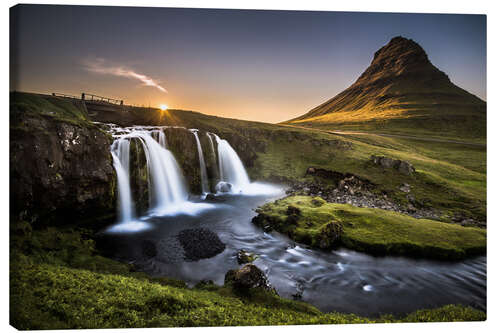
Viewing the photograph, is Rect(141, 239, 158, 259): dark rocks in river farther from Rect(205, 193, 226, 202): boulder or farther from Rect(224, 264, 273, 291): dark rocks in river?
Rect(205, 193, 226, 202): boulder

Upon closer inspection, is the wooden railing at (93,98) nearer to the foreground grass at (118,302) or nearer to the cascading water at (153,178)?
the cascading water at (153,178)

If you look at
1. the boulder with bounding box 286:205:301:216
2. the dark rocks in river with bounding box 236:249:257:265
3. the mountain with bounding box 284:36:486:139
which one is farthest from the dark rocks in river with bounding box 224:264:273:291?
the mountain with bounding box 284:36:486:139

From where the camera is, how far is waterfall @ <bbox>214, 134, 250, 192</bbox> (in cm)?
1318

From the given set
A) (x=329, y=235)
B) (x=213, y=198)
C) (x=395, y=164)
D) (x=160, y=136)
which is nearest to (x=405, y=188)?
(x=395, y=164)

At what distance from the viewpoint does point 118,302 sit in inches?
173

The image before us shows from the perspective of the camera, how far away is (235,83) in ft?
27.5

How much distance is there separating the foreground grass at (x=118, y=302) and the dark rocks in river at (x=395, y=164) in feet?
24.5

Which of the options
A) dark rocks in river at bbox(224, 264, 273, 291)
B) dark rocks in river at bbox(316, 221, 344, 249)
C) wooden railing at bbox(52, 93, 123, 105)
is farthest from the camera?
dark rocks in river at bbox(316, 221, 344, 249)

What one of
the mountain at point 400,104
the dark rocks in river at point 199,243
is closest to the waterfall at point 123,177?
the dark rocks in river at point 199,243

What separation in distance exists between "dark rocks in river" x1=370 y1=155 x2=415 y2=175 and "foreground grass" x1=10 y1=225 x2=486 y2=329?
746cm

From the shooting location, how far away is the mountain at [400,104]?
17.0 metres

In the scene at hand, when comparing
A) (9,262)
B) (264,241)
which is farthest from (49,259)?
(264,241)

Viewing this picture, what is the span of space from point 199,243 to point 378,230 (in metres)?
6.60

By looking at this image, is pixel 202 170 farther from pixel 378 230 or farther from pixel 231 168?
pixel 378 230
